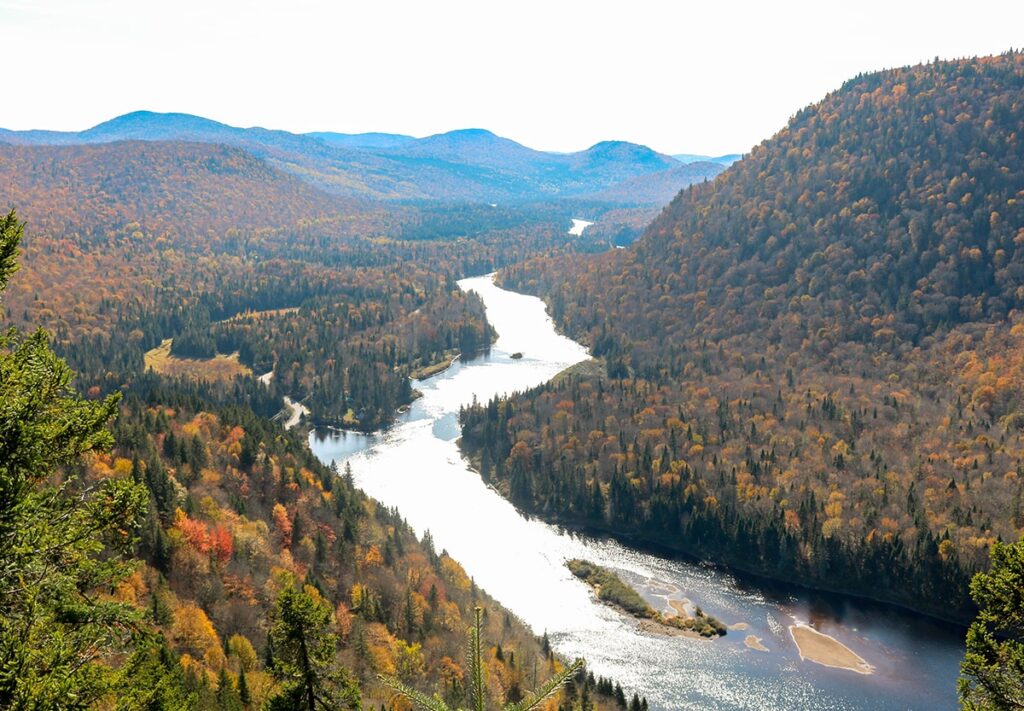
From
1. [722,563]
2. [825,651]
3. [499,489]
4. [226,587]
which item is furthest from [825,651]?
[226,587]

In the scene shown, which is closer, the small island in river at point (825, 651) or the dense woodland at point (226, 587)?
the dense woodland at point (226, 587)

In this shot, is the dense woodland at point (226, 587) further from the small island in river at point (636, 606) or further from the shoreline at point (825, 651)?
the shoreline at point (825, 651)

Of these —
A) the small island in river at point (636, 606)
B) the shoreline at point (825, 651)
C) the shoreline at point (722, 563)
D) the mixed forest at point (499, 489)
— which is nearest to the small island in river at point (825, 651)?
the shoreline at point (825, 651)

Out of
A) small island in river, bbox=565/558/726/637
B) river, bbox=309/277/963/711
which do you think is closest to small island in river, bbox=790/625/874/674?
river, bbox=309/277/963/711

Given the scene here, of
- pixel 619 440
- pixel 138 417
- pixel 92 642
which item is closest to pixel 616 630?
pixel 619 440

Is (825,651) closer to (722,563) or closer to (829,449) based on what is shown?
(722,563)

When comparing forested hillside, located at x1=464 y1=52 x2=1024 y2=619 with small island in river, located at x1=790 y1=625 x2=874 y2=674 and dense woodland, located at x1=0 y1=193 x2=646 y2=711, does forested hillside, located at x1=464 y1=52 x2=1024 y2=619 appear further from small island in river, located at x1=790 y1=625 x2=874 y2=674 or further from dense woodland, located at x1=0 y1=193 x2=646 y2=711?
dense woodland, located at x1=0 y1=193 x2=646 y2=711
